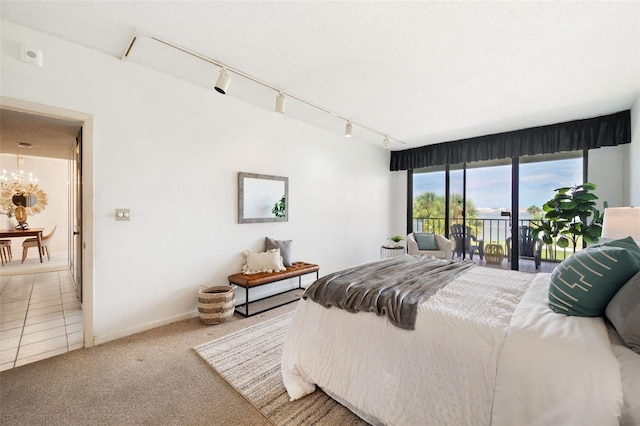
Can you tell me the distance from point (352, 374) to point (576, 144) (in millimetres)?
4647

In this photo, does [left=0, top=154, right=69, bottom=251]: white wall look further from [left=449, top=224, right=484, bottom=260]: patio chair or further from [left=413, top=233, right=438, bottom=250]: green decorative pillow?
[left=449, top=224, right=484, bottom=260]: patio chair

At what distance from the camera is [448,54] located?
7.59 ft

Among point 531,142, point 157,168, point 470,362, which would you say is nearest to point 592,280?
point 470,362

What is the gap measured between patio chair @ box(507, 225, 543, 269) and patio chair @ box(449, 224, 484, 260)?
2.18ft

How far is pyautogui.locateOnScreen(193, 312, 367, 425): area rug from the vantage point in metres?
1.63

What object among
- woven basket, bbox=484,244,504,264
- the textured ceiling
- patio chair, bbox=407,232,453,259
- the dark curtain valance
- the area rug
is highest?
the textured ceiling

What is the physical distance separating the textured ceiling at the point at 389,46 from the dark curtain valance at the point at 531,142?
35cm

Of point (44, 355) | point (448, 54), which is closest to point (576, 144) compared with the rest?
point (448, 54)

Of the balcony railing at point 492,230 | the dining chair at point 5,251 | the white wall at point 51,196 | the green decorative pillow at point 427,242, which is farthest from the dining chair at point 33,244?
the balcony railing at point 492,230

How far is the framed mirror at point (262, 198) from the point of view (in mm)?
3447

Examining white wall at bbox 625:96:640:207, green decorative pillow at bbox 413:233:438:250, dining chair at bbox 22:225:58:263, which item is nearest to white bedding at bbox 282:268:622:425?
white wall at bbox 625:96:640:207

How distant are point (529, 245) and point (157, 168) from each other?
231 inches

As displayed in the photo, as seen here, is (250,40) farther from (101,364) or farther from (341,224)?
(341,224)

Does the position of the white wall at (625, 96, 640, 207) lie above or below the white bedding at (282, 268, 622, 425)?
above
